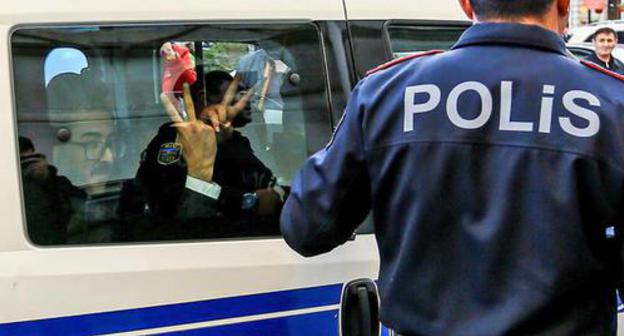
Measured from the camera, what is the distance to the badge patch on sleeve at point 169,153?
1.86 m

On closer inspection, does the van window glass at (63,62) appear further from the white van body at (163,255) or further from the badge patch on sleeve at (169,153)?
the badge patch on sleeve at (169,153)

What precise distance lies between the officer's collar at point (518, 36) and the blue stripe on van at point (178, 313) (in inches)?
33.6

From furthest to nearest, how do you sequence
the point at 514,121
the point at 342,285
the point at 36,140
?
the point at 342,285 → the point at 36,140 → the point at 514,121

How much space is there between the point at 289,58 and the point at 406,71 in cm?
Answer: 72

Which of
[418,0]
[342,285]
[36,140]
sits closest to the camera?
[36,140]

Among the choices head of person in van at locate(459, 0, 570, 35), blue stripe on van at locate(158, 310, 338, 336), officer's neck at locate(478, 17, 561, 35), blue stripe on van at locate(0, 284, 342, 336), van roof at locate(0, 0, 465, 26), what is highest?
van roof at locate(0, 0, 465, 26)

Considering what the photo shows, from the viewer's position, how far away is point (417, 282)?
4.15 feet

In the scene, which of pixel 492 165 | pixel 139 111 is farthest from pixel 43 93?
pixel 492 165

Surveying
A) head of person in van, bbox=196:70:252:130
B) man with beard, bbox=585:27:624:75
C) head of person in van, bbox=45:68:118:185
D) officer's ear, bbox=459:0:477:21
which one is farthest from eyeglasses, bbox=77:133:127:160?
man with beard, bbox=585:27:624:75

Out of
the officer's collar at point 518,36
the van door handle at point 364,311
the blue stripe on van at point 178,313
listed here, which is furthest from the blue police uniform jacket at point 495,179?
the blue stripe on van at point 178,313

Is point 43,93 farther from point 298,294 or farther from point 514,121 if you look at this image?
point 514,121

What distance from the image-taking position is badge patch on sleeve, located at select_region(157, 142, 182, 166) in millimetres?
1859

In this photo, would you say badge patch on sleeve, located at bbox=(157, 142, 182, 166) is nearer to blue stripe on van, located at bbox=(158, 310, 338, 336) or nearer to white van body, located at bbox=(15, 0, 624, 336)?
white van body, located at bbox=(15, 0, 624, 336)

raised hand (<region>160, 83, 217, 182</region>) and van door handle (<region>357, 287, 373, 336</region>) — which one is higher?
raised hand (<region>160, 83, 217, 182</region>)
